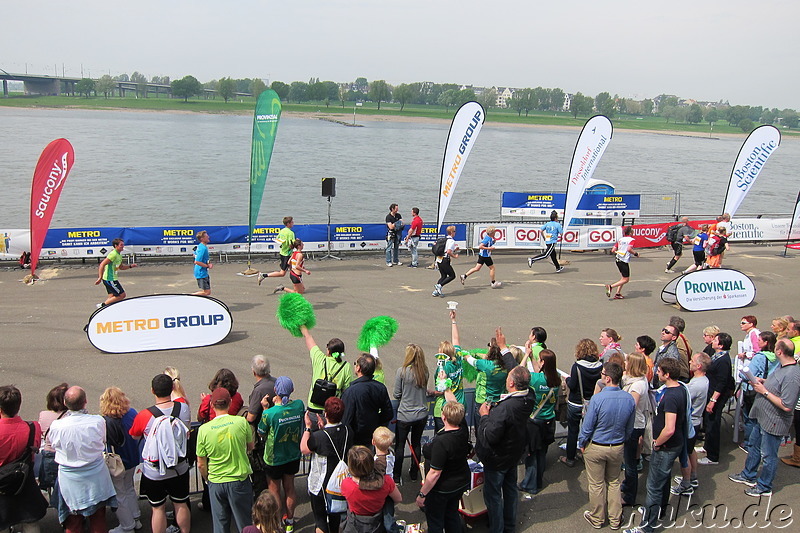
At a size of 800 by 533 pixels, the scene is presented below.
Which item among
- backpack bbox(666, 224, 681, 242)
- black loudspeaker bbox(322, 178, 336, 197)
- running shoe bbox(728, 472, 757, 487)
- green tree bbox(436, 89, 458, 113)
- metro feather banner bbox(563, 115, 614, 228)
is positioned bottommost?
running shoe bbox(728, 472, 757, 487)

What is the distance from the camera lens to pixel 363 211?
38312 millimetres

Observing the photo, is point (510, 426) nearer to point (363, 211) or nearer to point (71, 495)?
point (71, 495)

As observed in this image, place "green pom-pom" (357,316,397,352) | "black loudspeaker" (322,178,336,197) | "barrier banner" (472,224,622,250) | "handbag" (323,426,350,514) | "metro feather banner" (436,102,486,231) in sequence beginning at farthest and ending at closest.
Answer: "barrier banner" (472,224,622,250), "black loudspeaker" (322,178,336,197), "metro feather banner" (436,102,486,231), "green pom-pom" (357,316,397,352), "handbag" (323,426,350,514)

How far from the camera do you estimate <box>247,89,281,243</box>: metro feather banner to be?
47.6 feet

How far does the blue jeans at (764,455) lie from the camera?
624cm

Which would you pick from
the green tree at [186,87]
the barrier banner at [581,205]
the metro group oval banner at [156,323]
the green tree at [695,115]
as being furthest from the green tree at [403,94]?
the metro group oval banner at [156,323]

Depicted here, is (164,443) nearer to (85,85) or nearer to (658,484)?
(658,484)

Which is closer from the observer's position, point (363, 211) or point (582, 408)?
point (582, 408)

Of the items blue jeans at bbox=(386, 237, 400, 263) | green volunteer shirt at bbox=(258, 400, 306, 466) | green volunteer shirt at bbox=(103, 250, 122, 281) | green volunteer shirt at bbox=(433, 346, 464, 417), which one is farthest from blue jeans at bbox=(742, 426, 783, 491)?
blue jeans at bbox=(386, 237, 400, 263)

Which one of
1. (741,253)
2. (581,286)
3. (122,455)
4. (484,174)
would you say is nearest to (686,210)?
(484,174)

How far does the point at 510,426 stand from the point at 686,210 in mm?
42180

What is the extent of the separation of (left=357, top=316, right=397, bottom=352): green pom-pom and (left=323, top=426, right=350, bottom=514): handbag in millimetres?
1741

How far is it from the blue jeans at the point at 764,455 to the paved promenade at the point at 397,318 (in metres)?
0.18

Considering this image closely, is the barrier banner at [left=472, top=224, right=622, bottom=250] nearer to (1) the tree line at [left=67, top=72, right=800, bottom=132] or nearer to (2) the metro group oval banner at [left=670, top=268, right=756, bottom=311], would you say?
(2) the metro group oval banner at [left=670, top=268, right=756, bottom=311]
